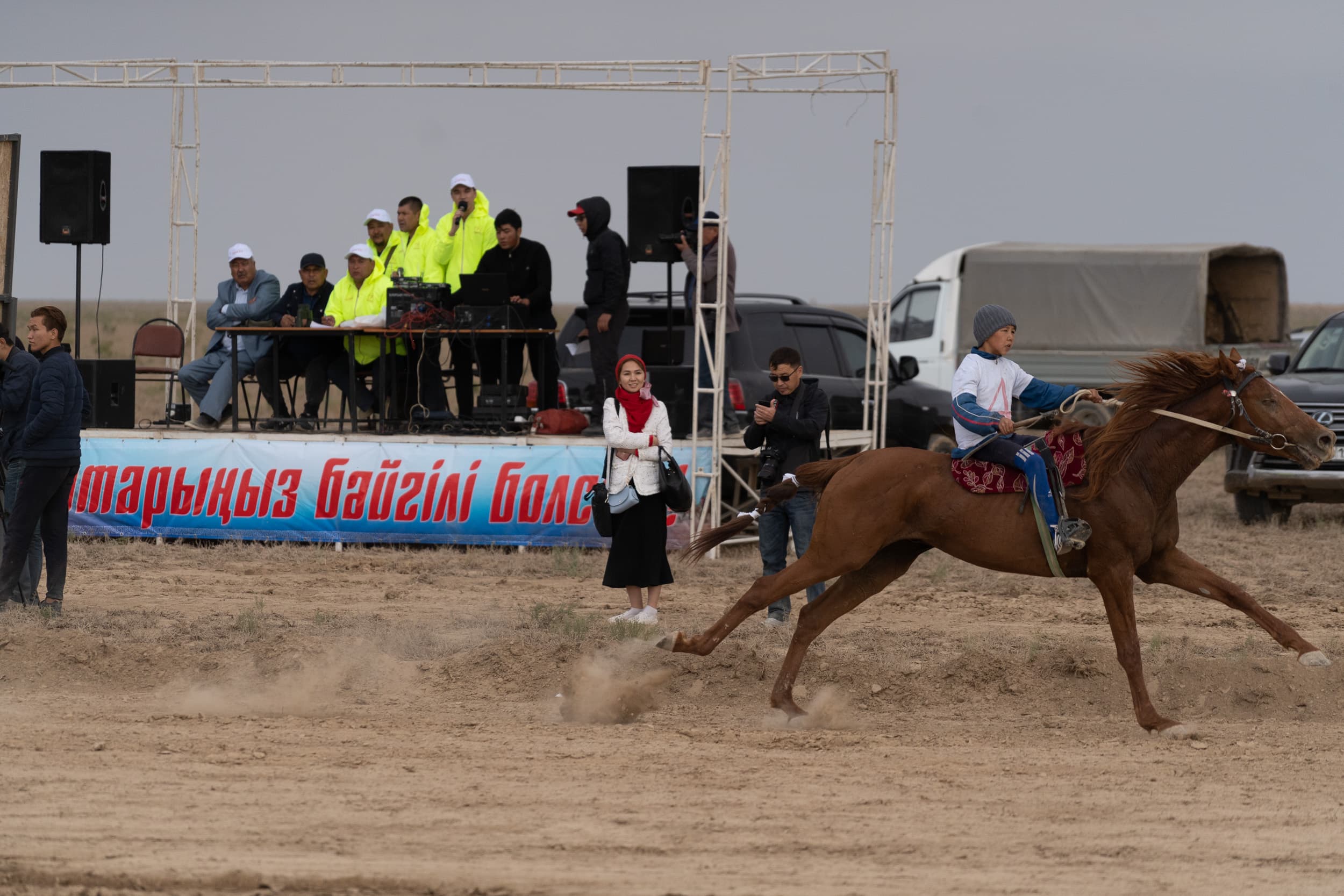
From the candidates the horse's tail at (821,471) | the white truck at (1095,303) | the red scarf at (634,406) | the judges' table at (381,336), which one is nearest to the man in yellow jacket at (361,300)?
the judges' table at (381,336)

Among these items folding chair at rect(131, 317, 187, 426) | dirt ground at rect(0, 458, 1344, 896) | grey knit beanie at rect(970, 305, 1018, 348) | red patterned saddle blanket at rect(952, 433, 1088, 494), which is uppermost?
grey knit beanie at rect(970, 305, 1018, 348)

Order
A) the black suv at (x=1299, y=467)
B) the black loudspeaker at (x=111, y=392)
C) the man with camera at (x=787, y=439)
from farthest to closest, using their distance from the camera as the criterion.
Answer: the black suv at (x=1299, y=467) → the black loudspeaker at (x=111, y=392) → the man with camera at (x=787, y=439)

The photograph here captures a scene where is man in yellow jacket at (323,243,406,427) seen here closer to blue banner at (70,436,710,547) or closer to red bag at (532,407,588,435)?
blue banner at (70,436,710,547)

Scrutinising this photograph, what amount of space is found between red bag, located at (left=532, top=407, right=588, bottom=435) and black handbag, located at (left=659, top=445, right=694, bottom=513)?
161 inches

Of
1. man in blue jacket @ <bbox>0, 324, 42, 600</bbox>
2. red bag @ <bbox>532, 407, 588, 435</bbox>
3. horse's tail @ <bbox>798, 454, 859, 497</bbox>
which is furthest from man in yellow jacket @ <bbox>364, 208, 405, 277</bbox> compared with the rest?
horse's tail @ <bbox>798, 454, 859, 497</bbox>

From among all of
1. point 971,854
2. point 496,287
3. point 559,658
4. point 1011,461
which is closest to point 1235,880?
point 971,854

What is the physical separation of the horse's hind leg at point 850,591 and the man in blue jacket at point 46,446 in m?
4.57

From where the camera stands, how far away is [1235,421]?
7473 mm

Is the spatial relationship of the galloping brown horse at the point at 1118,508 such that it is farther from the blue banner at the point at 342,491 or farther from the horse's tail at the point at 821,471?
the blue banner at the point at 342,491

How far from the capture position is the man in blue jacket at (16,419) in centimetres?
945

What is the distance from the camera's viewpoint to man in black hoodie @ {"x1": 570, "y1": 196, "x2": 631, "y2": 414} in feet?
45.1

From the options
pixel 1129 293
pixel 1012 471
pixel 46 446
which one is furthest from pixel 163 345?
pixel 1129 293

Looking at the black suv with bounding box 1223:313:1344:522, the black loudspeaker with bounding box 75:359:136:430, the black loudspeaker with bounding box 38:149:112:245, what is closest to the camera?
the black loudspeaker with bounding box 75:359:136:430

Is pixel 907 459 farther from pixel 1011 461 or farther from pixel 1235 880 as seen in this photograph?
pixel 1235 880
